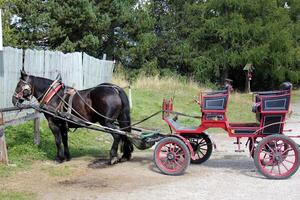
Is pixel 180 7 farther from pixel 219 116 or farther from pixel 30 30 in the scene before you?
pixel 219 116

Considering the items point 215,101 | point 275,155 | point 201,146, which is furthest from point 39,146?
point 275,155

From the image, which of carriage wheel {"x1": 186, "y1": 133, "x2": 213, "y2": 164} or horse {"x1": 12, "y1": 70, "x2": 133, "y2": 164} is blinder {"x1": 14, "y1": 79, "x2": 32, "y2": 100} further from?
carriage wheel {"x1": 186, "y1": 133, "x2": 213, "y2": 164}

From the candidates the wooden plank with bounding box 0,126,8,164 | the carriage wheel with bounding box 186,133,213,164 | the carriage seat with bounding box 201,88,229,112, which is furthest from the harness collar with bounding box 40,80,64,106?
the carriage seat with bounding box 201,88,229,112

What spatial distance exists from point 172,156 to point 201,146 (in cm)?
132

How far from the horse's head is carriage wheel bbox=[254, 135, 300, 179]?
4.61 m

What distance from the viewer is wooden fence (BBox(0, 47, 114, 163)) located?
33.8 feet

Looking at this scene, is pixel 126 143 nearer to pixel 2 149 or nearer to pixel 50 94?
pixel 50 94

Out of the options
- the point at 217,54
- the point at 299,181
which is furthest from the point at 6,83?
the point at 217,54

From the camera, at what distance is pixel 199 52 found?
36438 millimetres

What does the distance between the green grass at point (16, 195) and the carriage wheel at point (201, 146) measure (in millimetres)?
3545

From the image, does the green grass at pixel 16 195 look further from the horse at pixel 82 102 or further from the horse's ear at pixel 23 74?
the horse's ear at pixel 23 74

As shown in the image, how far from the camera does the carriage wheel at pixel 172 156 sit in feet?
27.7

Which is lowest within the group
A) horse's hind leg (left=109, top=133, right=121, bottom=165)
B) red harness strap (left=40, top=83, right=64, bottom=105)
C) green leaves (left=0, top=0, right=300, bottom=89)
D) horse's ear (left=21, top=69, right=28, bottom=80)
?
horse's hind leg (left=109, top=133, right=121, bottom=165)

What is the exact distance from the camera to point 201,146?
9.66 metres
